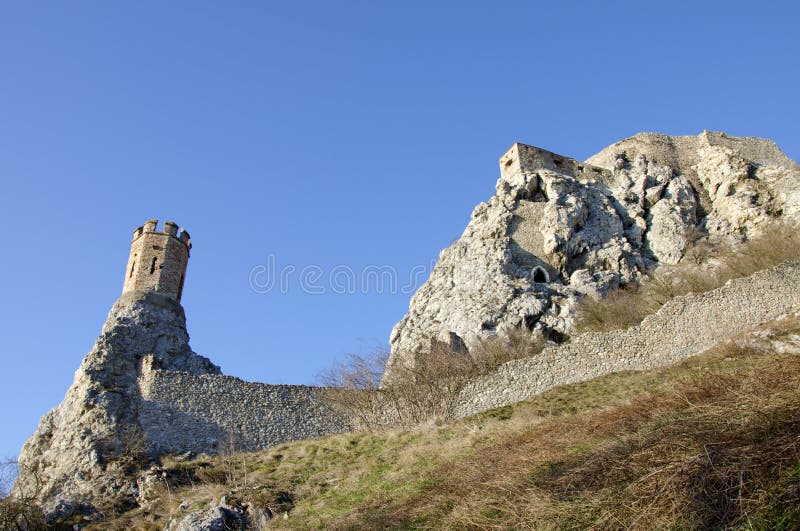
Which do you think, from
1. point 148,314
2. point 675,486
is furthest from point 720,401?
A: point 148,314

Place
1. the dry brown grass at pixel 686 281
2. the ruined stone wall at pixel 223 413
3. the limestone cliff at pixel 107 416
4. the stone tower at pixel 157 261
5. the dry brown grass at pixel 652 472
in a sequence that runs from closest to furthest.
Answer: the dry brown grass at pixel 652 472, the limestone cliff at pixel 107 416, the ruined stone wall at pixel 223 413, the dry brown grass at pixel 686 281, the stone tower at pixel 157 261

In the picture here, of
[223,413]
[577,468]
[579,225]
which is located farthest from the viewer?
[579,225]

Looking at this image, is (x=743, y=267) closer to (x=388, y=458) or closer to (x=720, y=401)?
(x=388, y=458)

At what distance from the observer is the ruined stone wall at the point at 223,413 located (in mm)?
20031

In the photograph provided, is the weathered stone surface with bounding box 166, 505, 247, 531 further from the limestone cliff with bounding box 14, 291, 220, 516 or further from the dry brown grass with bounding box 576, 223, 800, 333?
the dry brown grass with bounding box 576, 223, 800, 333

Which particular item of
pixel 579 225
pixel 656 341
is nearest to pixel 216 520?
pixel 656 341

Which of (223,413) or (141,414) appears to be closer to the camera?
(141,414)

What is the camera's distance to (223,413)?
819 inches

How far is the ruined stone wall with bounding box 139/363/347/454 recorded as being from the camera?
65.7ft

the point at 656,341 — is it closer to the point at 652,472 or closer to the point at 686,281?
the point at 686,281

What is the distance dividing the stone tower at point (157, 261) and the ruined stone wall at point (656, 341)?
12.0 metres

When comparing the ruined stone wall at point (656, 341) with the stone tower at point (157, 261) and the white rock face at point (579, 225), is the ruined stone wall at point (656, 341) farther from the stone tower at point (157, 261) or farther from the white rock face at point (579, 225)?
the stone tower at point (157, 261)

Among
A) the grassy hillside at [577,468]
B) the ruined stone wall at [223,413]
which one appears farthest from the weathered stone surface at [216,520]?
the ruined stone wall at [223,413]

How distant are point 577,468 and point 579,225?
26153mm
